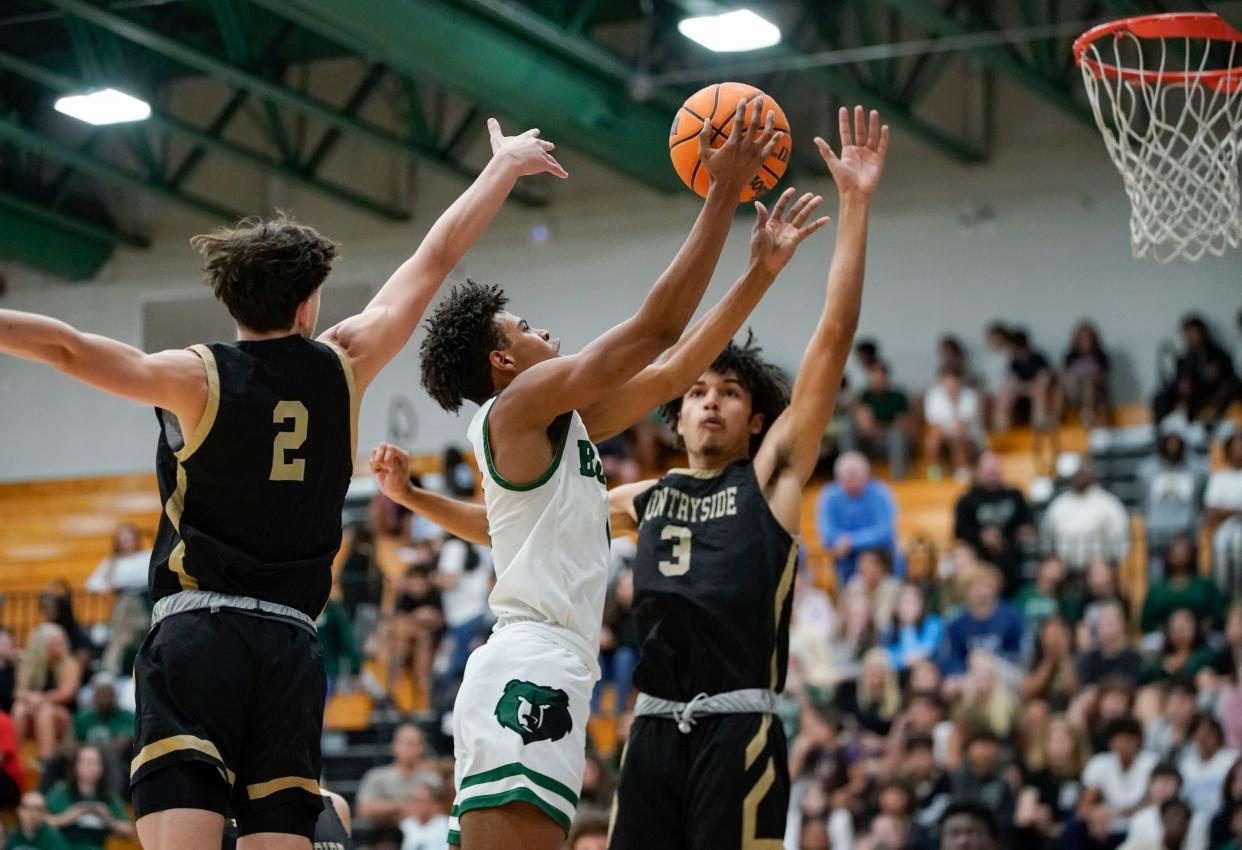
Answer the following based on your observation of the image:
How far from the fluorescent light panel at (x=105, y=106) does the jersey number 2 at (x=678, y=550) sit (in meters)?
11.9

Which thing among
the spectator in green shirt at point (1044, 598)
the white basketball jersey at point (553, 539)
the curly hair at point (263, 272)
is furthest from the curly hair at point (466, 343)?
the spectator in green shirt at point (1044, 598)

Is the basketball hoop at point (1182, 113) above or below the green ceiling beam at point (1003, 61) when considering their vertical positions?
below

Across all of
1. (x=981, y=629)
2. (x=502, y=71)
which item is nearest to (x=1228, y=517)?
(x=981, y=629)

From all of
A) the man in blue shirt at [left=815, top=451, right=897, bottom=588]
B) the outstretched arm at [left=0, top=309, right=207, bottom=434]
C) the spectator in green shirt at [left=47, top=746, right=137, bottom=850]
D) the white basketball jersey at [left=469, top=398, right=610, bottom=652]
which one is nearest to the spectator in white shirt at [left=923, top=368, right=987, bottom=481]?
the man in blue shirt at [left=815, top=451, right=897, bottom=588]

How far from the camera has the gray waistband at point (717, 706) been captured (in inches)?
209

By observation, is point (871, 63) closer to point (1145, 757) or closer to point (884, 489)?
point (884, 489)

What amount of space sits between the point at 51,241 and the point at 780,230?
17.8 metres

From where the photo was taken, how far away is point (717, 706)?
209 inches

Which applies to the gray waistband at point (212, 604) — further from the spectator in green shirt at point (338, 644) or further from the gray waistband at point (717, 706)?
the spectator in green shirt at point (338, 644)

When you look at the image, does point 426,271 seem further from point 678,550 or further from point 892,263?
point 892,263

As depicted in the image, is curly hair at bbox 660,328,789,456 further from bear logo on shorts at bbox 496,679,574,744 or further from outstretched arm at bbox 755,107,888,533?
bear logo on shorts at bbox 496,679,574,744

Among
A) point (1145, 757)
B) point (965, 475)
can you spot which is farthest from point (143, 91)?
point (1145, 757)

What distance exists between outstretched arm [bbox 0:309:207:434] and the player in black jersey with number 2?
1.70 m

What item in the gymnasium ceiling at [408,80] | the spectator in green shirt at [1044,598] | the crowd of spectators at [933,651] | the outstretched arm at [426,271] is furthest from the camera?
the gymnasium ceiling at [408,80]
